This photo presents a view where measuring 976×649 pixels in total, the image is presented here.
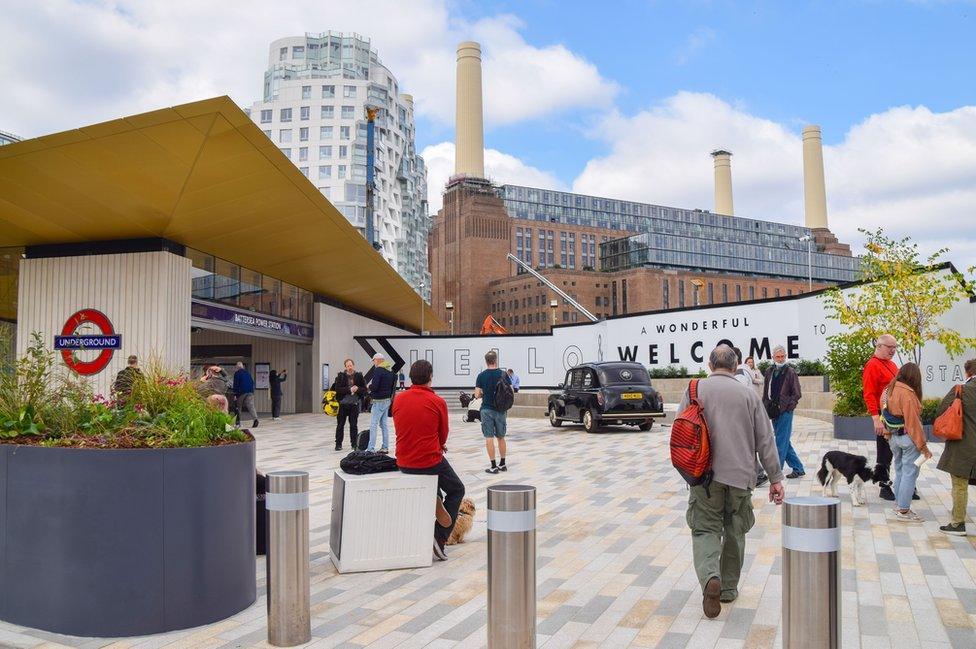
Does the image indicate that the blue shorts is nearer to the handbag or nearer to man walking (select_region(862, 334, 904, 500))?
man walking (select_region(862, 334, 904, 500))

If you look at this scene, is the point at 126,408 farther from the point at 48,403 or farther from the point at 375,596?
the point at 375,596

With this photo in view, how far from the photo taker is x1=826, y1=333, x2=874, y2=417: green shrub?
16625 millimetres

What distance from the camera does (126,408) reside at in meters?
5.08

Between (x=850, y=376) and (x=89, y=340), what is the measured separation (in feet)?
57.2

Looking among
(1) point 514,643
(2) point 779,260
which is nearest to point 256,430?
(1) point 514,643

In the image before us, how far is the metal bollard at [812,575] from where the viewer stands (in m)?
3.25

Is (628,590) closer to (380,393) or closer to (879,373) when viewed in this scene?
(879,373)

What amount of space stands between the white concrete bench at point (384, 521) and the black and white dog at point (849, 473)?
4.81 meters

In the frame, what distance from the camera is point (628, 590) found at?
546 cm

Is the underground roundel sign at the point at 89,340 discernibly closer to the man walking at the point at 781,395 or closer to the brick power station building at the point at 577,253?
the man walking at the point at 781,395

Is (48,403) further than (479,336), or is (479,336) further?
(479,336)

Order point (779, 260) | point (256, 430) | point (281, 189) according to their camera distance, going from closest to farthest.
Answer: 1. point (281, 189)
2. point (256, 430)
3. point (779, 260)

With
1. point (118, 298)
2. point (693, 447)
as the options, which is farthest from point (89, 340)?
point (693, 447)

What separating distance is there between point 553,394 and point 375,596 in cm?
1632
